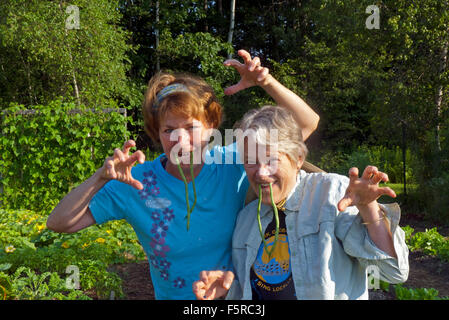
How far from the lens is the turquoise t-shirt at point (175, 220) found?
184 cm

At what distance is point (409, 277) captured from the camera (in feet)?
14.0

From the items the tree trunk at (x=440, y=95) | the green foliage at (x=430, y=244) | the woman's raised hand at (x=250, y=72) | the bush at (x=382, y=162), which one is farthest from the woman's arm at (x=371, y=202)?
the bush at (x=382, y=162)

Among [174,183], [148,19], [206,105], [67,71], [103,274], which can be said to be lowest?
[103,274]

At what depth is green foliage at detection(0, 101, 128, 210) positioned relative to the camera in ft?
22.5

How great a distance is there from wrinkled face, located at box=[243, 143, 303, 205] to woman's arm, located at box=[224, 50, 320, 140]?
0.27 metres

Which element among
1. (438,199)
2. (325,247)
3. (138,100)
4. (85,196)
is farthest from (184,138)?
(138,100)

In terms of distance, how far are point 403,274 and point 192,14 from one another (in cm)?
1771

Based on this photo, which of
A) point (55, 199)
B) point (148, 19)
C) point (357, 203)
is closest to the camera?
point (357, 203)

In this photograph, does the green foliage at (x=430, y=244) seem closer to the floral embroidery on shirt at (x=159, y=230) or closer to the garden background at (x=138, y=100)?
the garden background at (x=138, y=100)

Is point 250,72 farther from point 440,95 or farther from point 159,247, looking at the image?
point 440,95

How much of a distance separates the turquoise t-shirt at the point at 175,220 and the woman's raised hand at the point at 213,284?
0.69 ft

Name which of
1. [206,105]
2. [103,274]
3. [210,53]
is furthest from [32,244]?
[210,53]

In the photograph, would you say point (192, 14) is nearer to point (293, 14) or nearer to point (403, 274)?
point (293, 14)

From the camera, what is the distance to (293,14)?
18.4m
